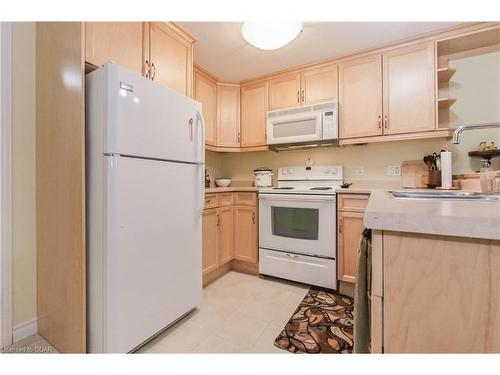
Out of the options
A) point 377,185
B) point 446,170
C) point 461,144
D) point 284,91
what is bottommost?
point 377,185

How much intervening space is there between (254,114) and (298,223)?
1.39 m

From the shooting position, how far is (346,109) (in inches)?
88.5

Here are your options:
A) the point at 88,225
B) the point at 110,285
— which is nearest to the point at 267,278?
the point at 110,285

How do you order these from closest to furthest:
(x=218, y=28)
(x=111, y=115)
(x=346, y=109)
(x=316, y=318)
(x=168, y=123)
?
(x=111, y=115)
(x=168, y=123)
(x=316, y=318)
(x=218, y=28)
(x=346, y=109)

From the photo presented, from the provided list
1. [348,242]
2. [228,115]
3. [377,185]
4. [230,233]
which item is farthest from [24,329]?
[377,185]

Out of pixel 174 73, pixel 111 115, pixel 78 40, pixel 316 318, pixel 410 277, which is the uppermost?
pixel 174 73

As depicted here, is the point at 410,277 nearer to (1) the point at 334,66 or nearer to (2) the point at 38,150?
(2) the point at 38,150

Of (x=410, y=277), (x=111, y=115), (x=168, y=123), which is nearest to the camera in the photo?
(x=410, y=277)

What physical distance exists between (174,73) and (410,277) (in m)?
1.85

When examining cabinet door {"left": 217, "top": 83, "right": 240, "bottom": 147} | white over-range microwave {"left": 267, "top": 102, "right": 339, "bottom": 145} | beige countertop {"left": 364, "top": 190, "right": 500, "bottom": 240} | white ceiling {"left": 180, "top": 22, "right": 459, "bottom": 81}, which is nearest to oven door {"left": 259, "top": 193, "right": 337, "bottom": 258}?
white over-range microwave {"left": 267, "top": 102, "right": 339, "bottom": 145}

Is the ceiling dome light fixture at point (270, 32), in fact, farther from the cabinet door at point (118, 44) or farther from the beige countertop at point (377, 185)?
the beige countertop at point (377, 185)

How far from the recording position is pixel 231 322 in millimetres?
1609

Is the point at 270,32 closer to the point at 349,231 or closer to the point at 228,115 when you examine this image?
the point at 228,115

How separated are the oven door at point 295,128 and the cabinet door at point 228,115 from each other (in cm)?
47
